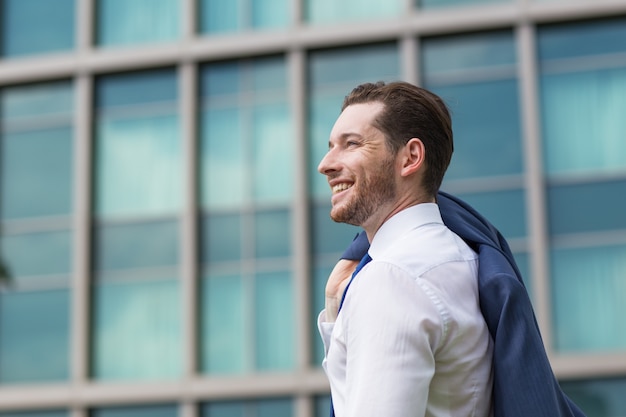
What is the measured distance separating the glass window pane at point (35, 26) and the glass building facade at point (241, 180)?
0.12ft

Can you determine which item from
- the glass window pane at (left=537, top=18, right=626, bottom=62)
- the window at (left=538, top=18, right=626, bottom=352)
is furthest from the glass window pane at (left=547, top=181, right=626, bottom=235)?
the glass window pane at (left=537, top=18, right=626, bottom=62)

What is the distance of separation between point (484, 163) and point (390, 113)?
14893 millimetres

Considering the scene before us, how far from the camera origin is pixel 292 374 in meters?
17.0

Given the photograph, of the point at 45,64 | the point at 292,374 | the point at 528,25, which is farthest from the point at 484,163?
the point at 45,64

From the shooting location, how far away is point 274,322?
56.8 feet

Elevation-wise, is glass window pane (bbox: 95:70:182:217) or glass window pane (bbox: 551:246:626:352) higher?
glass window pane (bbox: 95:70:182:217)

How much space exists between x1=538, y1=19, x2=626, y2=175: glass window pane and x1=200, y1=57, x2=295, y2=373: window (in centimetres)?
379

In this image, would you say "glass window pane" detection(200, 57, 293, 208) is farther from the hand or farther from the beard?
the beard

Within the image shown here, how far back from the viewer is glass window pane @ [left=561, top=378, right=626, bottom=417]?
627 inches

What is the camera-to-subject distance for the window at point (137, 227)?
17906mm

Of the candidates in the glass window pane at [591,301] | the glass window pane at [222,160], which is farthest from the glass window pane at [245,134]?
the glass window pane at [591,301]

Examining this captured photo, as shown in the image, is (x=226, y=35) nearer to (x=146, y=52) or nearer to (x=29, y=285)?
(x=146, y=52)

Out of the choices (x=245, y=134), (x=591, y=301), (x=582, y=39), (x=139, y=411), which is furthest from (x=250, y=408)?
(x=582, y=39)

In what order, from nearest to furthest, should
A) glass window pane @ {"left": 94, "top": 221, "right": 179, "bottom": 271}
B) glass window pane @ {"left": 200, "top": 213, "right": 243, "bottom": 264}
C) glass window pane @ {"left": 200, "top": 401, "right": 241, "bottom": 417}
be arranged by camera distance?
1. glass window pane @ {"left": 200, "top": 401, "right": 241, "bottom": 417}
2. glass window pane @ {"left": 200, "top": 213, "right": 243, "bottom": 264}
3. glass window pane @ {"left": 94, "top": 221, "right": 179, "bottom": 271}
